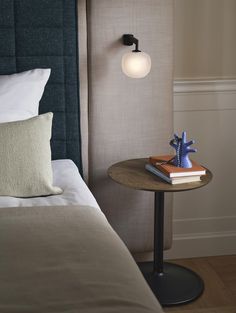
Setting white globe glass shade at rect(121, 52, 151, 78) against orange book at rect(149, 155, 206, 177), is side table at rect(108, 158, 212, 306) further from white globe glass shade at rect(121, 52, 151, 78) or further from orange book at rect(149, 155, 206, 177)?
white globe glass shade at rect(121, 52, 151, 78)

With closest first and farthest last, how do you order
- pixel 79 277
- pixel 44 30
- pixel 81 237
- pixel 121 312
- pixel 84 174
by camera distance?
1. pixel 121 312
2. pixel 79 277
3. pixel 81 237
4. pixel 44 30
5. pixel 84 174

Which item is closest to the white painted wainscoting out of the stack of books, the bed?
the stack of books

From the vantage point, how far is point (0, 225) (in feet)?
6.27

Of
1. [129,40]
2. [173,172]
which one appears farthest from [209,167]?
[129,40]

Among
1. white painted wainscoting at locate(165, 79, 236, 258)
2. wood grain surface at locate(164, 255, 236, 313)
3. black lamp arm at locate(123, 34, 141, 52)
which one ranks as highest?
black lamp arm at locate(123, 34, 141, 52)

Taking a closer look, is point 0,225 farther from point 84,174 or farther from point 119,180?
point 84,174

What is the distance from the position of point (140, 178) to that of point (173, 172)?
0.15 m

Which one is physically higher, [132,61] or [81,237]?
[132,61]

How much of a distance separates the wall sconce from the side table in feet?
1.40

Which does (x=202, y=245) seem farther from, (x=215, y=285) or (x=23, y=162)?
(x=23, y=162)

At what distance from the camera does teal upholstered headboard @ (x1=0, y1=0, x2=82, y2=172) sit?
9.05 feet

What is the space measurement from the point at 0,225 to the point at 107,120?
1.13 metres

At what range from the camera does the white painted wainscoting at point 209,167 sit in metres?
3.18

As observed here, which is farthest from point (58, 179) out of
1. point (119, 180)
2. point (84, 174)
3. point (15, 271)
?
point (15, 271)
